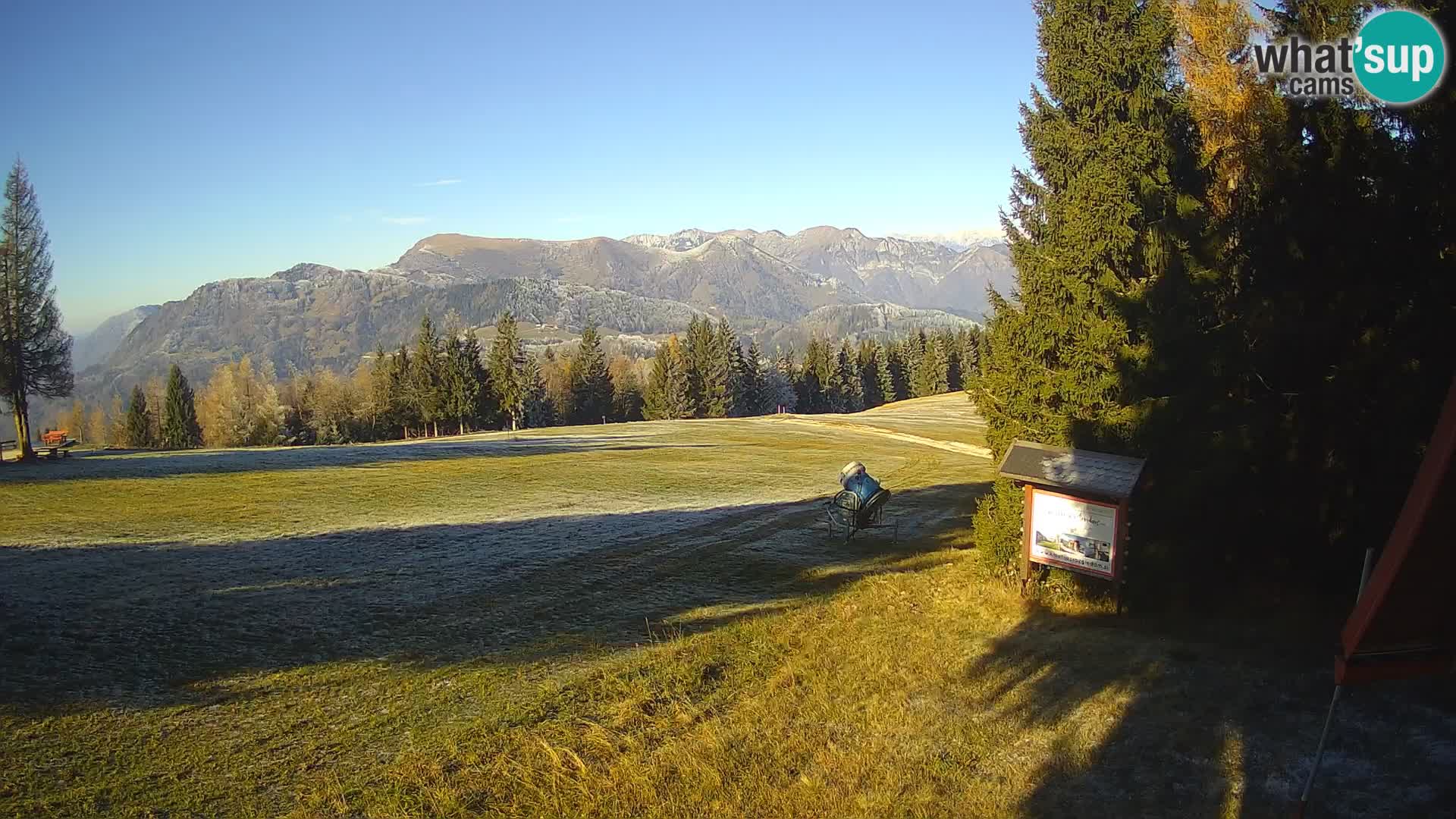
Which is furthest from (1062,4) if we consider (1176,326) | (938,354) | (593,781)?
(938,354)

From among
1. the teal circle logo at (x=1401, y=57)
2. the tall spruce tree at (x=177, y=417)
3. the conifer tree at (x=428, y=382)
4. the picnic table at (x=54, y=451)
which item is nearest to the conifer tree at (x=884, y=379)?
the conifer tree at (x=428, y=382)

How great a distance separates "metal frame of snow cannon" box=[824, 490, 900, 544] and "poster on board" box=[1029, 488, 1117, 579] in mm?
9043

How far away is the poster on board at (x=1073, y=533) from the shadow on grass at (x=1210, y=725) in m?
1.34

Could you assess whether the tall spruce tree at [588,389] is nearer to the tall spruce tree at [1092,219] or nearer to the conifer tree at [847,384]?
the conifer tree at [847,384]

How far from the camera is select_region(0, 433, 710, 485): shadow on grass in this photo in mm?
32241

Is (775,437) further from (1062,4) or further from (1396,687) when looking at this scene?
(1396,687)

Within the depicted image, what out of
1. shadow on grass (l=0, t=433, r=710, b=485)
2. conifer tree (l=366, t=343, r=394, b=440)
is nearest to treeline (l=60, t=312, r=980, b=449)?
conifer tree (l=366, t=343, r=394, b=440)

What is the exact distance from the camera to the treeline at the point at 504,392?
85188 millimetres

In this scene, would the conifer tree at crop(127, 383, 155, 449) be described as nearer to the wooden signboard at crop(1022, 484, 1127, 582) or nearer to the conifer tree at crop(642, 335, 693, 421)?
the conifer tree at crop(642, 335, 693, 421)

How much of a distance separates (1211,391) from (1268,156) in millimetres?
3989

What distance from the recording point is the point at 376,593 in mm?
16938

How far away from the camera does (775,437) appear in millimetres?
55562

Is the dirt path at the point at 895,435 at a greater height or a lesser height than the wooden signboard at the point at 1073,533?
lesser

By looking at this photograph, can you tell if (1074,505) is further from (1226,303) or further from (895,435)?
(895,435)
